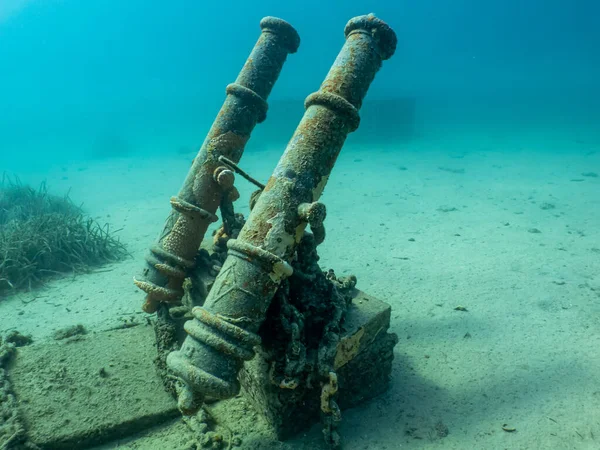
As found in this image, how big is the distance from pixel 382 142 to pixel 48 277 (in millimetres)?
19885

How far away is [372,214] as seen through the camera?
9.18m

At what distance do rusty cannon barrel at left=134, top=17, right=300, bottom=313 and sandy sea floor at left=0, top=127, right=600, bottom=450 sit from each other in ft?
5.23

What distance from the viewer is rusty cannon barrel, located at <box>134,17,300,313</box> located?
382 centimetres

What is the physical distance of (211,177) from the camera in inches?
155

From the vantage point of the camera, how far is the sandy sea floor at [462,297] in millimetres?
3188

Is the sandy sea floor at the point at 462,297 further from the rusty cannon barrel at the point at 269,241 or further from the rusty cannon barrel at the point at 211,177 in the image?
the rusty cannon barrel at the point at 211,177

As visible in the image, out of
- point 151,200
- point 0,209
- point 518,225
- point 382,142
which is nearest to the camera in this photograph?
point 518,225

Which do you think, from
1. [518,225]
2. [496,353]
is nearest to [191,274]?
[496,353]

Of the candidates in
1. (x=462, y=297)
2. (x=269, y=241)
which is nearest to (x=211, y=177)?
(x=269, y=241)

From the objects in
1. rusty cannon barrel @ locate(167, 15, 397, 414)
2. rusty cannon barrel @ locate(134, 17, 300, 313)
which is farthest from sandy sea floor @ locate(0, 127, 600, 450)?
rusty cannon barrel @ locate(134, 17, 300, 313)

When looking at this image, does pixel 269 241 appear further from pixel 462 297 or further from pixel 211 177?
pixel 462 297

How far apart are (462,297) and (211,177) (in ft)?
11.8

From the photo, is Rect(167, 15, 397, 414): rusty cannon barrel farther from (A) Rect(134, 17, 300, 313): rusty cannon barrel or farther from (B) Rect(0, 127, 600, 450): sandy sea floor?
(A) Rect(134, 17, 300, 313): rusty cannon barrel

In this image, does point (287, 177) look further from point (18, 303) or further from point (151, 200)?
point (151, 200)
